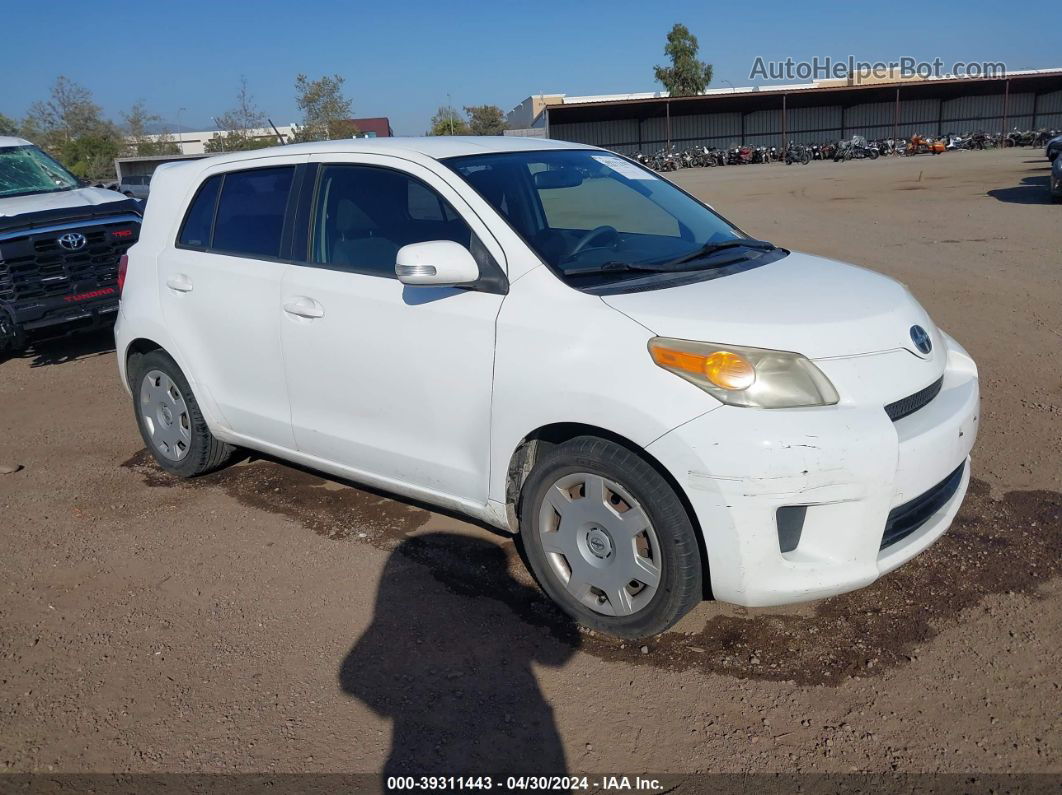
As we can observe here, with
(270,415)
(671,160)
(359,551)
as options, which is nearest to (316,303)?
(270,415)

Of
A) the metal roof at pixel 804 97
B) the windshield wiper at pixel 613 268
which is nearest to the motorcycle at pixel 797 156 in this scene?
the metal roof at pixel 804 97

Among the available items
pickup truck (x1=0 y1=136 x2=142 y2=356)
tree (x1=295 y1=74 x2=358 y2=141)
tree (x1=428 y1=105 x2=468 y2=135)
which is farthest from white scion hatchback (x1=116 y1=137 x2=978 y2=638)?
tree (x1=428 y1=105 x2=468 y2=135)

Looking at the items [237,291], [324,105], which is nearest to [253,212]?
[237,291]

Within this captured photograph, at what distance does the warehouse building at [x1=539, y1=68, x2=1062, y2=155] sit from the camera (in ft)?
178

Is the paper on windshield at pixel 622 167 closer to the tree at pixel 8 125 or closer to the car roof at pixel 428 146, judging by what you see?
the car roof at pixel 428 146

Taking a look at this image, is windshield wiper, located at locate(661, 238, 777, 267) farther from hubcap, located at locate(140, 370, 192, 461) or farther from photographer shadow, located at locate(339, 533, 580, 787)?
hubcap, located at locate(140, 370, 192, 461)

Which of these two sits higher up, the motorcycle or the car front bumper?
the car front bumper

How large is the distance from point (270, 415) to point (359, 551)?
838 mm

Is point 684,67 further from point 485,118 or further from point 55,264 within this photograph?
point 55,264

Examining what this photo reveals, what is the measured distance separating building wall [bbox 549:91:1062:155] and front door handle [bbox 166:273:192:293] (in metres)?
54.0

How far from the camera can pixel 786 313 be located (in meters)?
3.17

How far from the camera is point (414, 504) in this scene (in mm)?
4738

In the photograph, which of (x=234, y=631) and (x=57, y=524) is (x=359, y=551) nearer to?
(x=234, y=631)

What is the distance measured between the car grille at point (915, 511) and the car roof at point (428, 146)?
237 cm
